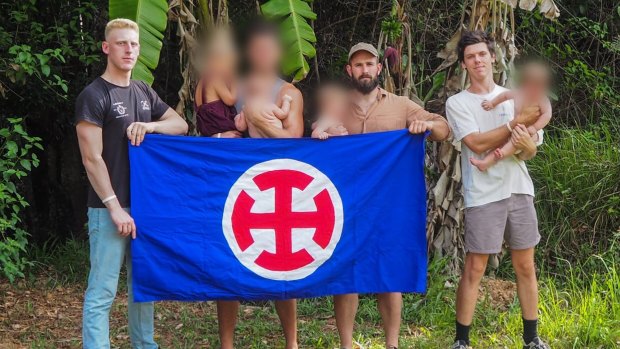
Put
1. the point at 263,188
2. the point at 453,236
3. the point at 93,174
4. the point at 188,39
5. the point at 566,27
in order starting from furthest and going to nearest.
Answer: the point at 566,27 < the point at 453,236 < the point at 188,39 < the point at 263,188 < the point at 93,174

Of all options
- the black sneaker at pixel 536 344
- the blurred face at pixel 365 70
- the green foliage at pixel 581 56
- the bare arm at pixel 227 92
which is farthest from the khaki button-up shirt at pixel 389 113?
the green foliage at pixel 581 56

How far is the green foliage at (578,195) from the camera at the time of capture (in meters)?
6.71

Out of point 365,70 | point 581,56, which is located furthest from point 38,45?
point 581,56

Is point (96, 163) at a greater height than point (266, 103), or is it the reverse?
point (266, 103)

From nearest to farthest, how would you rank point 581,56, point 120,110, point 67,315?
point 120,110, point 67,315, point 581,56

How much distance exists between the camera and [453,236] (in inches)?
253

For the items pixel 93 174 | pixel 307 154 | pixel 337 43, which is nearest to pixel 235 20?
pixel 337 43

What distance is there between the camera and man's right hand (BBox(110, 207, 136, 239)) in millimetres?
4230

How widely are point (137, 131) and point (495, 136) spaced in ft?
6.89

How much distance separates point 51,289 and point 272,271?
3.38 meters

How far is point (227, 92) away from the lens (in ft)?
15.3

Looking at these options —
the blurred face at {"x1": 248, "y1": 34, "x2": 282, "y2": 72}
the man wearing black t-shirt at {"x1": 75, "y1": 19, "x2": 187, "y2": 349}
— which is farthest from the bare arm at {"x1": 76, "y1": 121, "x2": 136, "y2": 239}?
the blurred face at {"x1": 248, "y1": 34, "x2": 282, "y2": 72}

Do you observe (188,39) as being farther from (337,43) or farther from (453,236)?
(453,236)

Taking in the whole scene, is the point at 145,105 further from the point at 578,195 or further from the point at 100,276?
the point at 578,195
